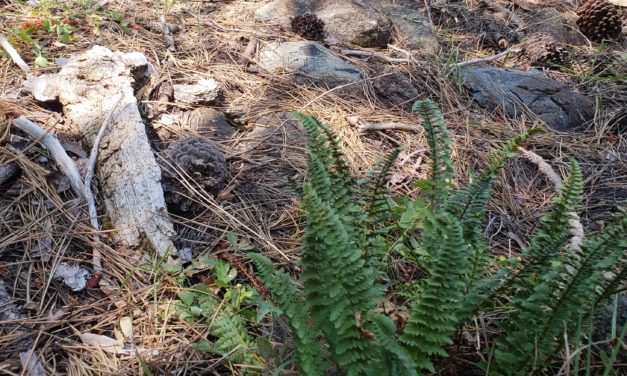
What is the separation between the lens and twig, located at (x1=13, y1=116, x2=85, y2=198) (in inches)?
102

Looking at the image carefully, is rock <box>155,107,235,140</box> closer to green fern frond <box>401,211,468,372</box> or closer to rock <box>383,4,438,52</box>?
green fern frond <box>401,211,468,372</box>

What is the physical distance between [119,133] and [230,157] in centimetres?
63

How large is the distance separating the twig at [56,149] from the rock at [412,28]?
3123 mm

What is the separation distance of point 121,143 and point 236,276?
1000mm

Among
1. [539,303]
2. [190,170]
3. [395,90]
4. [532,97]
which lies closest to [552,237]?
[539,303]

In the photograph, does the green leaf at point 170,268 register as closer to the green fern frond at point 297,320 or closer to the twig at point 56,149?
the twig at point 56,149

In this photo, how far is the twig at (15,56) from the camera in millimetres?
3271

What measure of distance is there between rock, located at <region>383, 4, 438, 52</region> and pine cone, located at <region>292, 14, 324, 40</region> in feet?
2.49

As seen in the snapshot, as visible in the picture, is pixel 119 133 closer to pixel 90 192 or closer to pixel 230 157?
pixel 90 192

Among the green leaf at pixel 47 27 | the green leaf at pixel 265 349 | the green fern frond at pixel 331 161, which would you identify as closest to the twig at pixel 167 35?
the green leaf at pixel 47 27

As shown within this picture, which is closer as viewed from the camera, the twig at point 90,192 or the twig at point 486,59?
the twig at point 90,192

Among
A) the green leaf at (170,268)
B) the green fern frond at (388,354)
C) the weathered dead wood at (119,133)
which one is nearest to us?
the green fern frond at (388,354)

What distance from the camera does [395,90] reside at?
3863mm

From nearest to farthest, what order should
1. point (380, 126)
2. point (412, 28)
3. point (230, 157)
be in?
point (230, 157) → point (380, 126) → point (412, 28)
